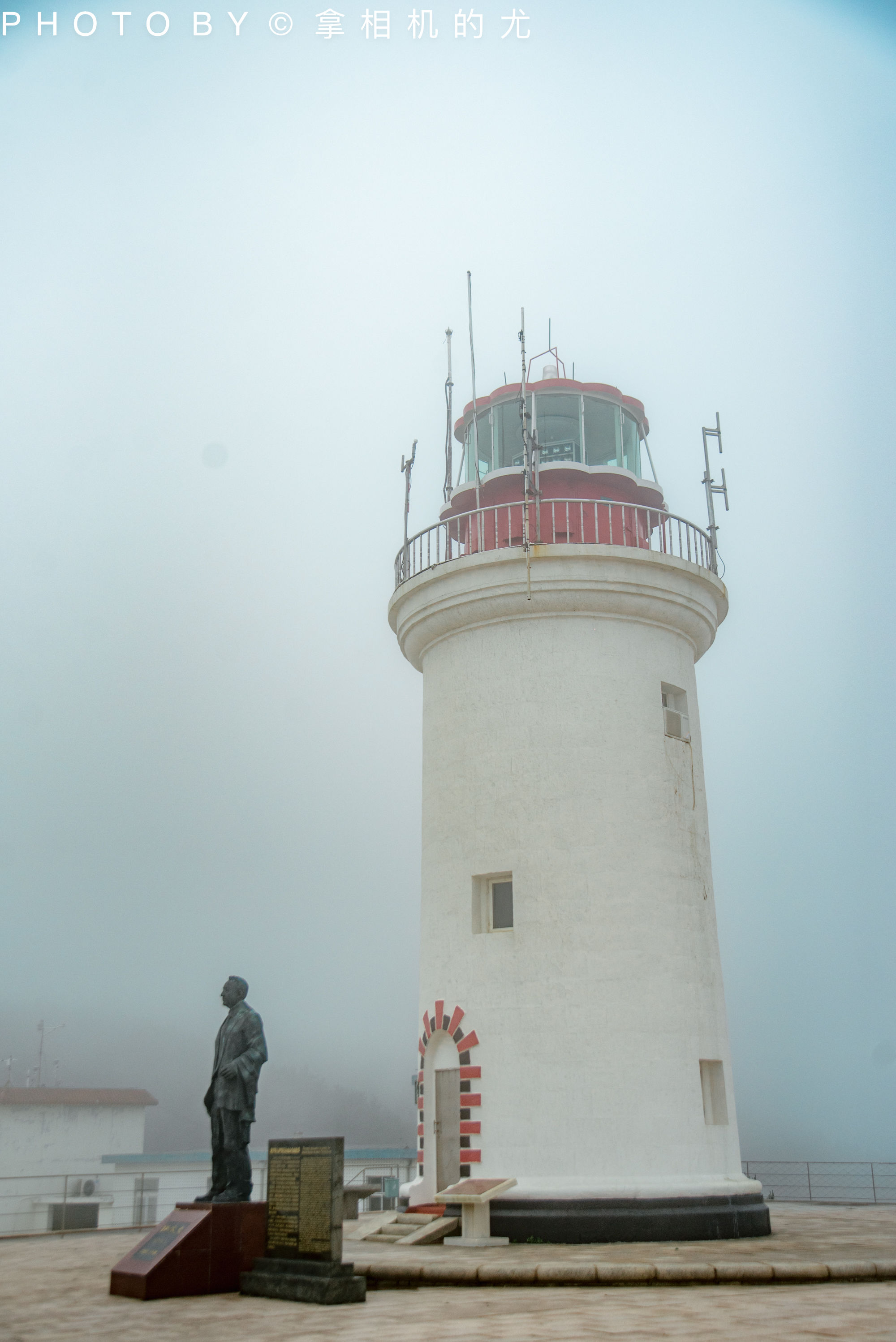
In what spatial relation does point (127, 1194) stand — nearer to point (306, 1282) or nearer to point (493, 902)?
point (493, 902)

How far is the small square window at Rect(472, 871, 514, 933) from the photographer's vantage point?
618 inches

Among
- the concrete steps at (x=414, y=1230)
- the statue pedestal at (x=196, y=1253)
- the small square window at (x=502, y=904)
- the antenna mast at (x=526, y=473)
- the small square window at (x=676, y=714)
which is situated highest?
the antenna mast at (x=526, y=473)

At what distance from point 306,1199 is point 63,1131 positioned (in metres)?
24.9

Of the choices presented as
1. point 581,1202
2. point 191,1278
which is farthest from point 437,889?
point 191,1278

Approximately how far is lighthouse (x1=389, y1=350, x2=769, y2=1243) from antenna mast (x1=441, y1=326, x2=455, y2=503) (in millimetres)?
865

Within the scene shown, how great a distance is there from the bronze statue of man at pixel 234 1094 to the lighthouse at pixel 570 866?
13.3 ft

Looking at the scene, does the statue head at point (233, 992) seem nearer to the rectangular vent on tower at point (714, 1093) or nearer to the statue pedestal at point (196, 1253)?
the statue pedestal at point (196, 1253)

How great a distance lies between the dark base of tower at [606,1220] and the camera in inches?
546

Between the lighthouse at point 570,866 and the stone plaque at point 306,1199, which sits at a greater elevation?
the lighthouse at point 570,866

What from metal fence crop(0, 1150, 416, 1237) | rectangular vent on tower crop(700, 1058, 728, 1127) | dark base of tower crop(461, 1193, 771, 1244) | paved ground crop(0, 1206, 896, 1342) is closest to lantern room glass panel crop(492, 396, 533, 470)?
rectangular vent on tower crop(700, 1058, 728, 1127)

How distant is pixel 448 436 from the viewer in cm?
1956

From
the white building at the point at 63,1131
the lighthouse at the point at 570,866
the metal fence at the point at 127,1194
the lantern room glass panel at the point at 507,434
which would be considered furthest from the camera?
the white building at the point at 63,1131

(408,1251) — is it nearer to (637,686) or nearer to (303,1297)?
(303,1297)

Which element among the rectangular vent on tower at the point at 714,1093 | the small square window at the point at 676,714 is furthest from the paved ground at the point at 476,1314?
the small square window at the point at 676,714
